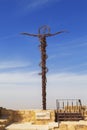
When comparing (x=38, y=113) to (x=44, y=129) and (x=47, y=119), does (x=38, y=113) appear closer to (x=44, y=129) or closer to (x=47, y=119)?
(x=47, y=119)

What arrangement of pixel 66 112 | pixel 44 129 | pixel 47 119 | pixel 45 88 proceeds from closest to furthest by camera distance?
pixel 44 129 < pixel 47 119 < pixel 66 112 < pixel 45 88

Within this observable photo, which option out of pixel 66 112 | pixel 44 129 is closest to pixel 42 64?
pixel 66 112

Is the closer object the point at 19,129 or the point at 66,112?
the point at 19,129

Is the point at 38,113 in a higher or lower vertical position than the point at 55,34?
lower

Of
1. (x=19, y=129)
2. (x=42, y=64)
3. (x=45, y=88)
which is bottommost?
(x=19, y=129)

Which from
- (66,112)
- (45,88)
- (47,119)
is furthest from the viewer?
(45,88)

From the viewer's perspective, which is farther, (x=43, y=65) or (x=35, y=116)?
(x=43, y=65)

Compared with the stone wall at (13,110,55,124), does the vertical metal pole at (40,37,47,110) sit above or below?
above

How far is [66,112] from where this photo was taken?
79.3ft

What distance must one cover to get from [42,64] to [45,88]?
225 centimetres

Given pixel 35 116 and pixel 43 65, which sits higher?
pixel 43 65

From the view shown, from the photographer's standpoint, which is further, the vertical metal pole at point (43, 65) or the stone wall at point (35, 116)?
the vertical metal pole at point (43, 65)

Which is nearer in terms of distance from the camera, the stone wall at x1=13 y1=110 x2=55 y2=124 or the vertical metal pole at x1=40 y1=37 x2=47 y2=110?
the stone wall at x1=13 y1=110 x2=55 y2=124

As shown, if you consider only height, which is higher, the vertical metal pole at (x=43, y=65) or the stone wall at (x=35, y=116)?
the vertical metal pole at (x=43, y=65)
